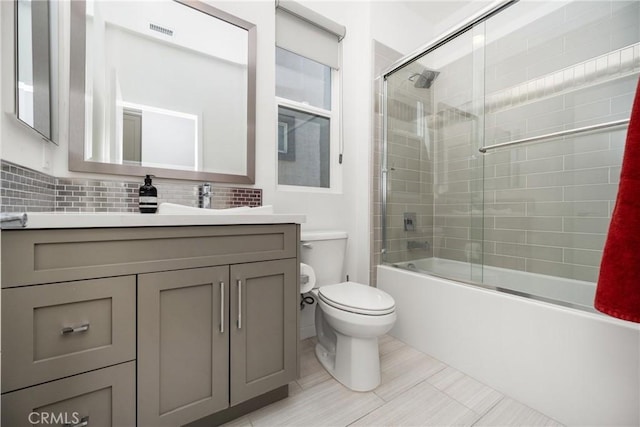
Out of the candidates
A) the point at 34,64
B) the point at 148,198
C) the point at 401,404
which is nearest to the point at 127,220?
the point at 148,198

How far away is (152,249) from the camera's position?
2.81 feet

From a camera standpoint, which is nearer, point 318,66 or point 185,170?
point 185,170

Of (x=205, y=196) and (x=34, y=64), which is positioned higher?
(x=34, y=64)

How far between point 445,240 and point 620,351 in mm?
1090

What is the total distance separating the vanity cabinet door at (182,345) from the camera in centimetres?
84

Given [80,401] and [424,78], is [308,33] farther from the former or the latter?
[80,401]

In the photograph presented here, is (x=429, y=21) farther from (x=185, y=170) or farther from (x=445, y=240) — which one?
(x=185, y=170)

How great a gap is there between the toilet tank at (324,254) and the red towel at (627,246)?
1.19 m

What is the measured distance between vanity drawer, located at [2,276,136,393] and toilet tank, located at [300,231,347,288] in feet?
3.03

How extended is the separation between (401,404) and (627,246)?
1.00 meters

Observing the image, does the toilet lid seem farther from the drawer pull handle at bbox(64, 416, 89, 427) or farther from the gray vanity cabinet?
the drawer pull handle at bbox(64, 416, 89, 427)

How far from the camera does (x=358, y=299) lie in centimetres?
130

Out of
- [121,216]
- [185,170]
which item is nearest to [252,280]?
[121,216]

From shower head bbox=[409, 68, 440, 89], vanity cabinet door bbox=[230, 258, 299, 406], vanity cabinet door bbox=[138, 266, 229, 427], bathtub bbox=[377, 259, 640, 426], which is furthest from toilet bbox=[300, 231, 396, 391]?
shower head bbox=[409, 68, 440, 89]
